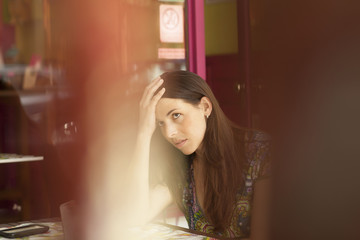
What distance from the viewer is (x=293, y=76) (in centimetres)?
71

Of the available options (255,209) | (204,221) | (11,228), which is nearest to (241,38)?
(255,209)

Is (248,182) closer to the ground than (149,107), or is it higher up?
closer to the ground

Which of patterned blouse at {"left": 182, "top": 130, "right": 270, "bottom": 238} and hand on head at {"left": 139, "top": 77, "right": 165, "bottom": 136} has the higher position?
hand on head at {"left": 139, "top": 77, "right": 165, "bottom": 136}

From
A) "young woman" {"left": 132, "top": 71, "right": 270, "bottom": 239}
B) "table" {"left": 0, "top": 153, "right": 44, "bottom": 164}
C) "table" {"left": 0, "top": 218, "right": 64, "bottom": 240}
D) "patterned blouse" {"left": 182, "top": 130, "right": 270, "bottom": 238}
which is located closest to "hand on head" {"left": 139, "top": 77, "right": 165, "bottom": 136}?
"young woman" {"left": 132, "top": 71, "right": 270, "bottom": 239}

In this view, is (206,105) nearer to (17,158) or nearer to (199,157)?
(199,157)

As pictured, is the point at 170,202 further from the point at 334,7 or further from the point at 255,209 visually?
the point at 334,7

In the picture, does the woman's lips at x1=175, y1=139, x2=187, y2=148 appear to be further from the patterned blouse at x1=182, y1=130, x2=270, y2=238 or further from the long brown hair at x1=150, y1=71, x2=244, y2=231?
the patterned blouse at x1=182, y1=130, x2=270, y2=238

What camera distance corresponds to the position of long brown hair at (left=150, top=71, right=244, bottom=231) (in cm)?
154

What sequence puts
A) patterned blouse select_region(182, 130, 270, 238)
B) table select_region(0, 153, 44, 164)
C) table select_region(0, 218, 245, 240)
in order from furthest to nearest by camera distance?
1. table select_region(0, 153, 44, 164)
2. patterned blouse select_region(182, 130, 270, 238)
3. table select_region(0, 218, 245, 240)

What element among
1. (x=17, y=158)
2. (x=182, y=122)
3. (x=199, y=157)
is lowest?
(x=17, y=158)

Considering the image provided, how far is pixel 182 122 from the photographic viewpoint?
155 cm

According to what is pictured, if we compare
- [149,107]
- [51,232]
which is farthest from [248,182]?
[51,232]

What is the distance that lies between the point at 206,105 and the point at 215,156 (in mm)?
183

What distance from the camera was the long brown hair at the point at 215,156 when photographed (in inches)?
60.5
